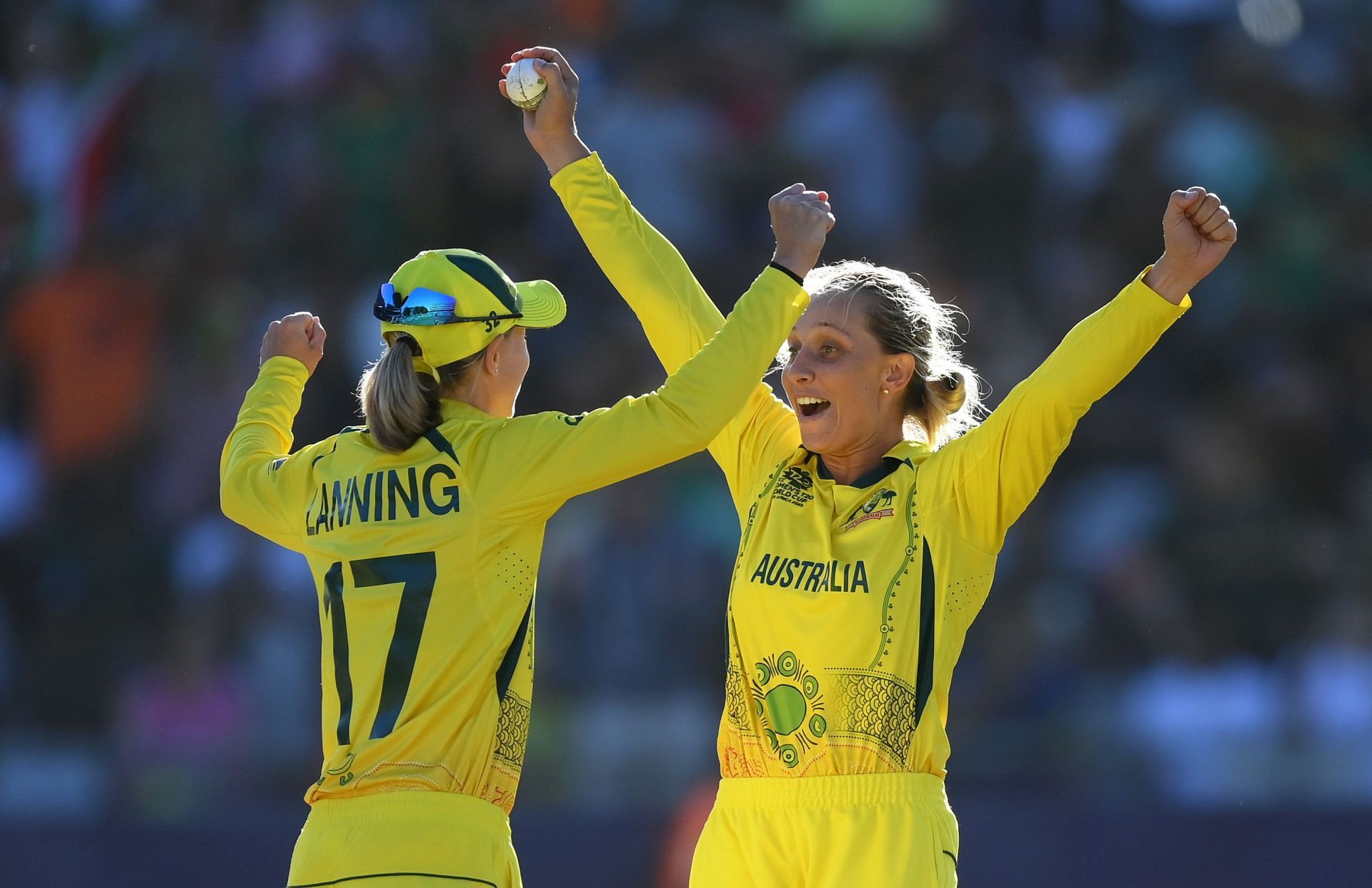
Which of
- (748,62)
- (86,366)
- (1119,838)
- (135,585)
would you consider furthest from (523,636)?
(748,62)

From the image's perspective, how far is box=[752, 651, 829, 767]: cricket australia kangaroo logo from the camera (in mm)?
3646

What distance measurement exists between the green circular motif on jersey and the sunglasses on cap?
906mm

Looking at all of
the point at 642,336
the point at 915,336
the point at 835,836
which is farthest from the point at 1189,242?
the point at 642,336

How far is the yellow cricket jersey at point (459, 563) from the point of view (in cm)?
339

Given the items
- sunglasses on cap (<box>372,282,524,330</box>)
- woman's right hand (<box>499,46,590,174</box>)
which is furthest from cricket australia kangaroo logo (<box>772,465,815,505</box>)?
woman's right hand (<box>499,46,590,174</box>)

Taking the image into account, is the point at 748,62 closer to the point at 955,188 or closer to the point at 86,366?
the point at 955,188

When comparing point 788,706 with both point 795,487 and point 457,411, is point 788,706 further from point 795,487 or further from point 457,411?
point 457,411

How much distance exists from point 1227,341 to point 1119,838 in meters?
3.04

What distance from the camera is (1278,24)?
30.3 ft

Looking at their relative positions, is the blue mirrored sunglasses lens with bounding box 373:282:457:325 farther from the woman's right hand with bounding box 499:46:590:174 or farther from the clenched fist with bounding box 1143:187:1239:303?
the clenched fist with bounding box 1143:187:1239:303

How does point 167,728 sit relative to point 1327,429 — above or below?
below

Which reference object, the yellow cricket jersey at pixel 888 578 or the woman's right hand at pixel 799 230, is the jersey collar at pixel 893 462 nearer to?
the yellow cricket jersey at pixel 888 578

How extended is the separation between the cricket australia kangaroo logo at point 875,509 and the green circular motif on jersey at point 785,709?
13.8 inches

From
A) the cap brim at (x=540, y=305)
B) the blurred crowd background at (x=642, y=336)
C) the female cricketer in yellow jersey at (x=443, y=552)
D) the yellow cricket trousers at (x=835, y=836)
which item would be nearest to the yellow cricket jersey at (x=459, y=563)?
the female cricketer in yellow jersey at (x=443, y=552)
